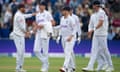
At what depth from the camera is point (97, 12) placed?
22.8m

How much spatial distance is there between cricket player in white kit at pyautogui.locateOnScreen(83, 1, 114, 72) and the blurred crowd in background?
10891 mm

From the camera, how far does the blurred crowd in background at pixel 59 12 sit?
34.9 meters

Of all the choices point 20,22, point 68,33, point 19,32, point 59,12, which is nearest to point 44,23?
point 20,22

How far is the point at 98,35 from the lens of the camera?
23.0m

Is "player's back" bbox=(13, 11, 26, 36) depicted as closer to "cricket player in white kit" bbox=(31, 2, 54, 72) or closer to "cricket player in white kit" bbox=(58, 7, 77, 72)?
"cricket player in white kit" bbox=(31, 2, 54, 72)

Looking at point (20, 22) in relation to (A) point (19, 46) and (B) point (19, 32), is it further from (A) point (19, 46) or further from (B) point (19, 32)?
(A) point (19, 46)

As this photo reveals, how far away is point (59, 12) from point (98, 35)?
13074 millimetres

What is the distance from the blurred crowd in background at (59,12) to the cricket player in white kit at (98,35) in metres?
10.9

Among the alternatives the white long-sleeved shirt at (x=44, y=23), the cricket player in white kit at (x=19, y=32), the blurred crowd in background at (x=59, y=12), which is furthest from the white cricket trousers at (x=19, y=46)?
the blurred crowd in background at (x=59, y=12)

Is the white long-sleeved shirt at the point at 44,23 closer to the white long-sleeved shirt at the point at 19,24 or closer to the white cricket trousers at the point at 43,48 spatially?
the white cricket trousers at the point at 43,48

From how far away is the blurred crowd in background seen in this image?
3488 cm

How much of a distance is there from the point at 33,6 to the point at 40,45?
1306cm

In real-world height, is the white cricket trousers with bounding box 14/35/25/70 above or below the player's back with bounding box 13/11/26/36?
below

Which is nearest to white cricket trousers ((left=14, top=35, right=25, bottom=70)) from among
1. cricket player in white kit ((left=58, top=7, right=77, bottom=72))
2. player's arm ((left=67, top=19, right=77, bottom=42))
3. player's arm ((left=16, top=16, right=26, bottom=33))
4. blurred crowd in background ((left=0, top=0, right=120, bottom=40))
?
player's arm ((left=16, top=16, right=26, bottom=33))
